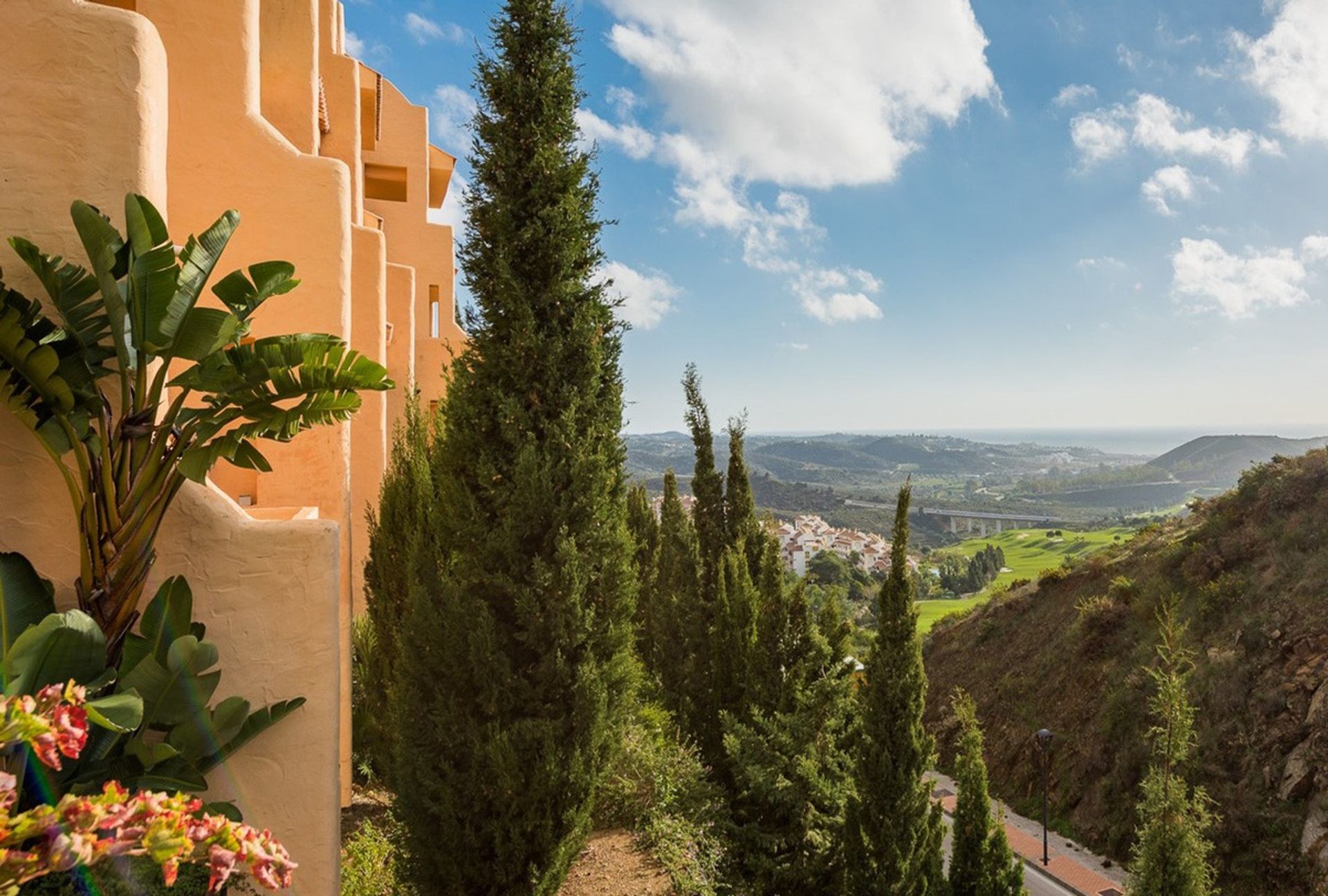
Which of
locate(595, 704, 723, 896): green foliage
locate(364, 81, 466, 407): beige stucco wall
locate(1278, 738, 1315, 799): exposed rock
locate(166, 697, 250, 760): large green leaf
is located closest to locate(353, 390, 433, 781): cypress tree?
locate(595, 704, 723, 896): green foliage

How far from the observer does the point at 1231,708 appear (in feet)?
67.3

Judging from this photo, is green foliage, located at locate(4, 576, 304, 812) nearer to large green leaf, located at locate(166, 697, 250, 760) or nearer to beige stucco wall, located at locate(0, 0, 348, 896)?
large green leaf, located at locate(166, 697, 250, 760)

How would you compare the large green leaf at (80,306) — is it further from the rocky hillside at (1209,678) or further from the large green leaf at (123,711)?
the rocky hillside at (1209,678)

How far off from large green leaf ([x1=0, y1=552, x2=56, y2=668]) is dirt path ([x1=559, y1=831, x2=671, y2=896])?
17.7ft

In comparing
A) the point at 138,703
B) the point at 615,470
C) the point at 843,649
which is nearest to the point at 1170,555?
the point at 843,649

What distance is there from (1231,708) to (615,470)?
23230 millimetres

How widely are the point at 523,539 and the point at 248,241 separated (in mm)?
4173

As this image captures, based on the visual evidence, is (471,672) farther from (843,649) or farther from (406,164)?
(406,164)

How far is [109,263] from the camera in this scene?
4086mm

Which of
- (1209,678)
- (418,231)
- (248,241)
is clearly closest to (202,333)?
(248,241)

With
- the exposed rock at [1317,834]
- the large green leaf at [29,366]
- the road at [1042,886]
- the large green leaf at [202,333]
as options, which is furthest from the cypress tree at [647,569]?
the exposed rock at [1317,834]

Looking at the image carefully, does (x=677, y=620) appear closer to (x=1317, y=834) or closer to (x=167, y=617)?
(x=167, y=617)

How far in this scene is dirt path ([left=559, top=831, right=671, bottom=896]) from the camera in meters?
7.19

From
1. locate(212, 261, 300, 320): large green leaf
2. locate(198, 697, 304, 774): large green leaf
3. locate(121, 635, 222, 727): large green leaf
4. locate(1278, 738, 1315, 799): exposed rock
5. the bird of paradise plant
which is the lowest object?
locate(1278, 738, 1315, 799): exposed rock
